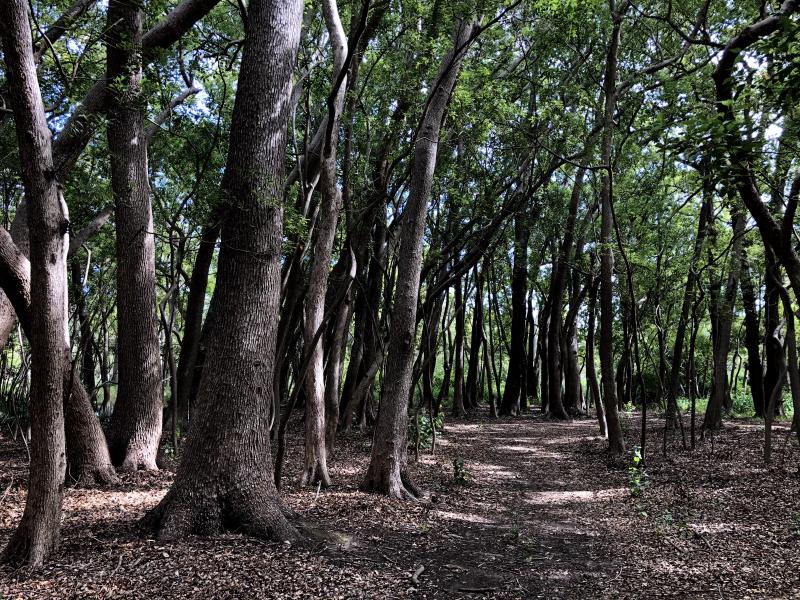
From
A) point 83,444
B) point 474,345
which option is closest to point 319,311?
point 83,444

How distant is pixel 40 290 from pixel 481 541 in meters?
4.65

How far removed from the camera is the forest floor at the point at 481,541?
4215 mm

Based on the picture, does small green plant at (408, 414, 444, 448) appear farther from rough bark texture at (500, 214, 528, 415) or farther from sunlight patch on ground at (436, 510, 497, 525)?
rough bark texture at (500, 214, 528, 415)

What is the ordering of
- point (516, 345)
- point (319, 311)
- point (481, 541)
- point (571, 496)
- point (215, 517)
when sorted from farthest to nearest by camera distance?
point (516, 345) → point (571, 496) → point (319, 311) → point (481, 541) → point (215, 517)

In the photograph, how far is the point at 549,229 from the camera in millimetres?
20344

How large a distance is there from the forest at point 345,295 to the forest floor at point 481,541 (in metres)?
0.04

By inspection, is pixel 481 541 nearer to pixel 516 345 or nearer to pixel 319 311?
pixel 319 311

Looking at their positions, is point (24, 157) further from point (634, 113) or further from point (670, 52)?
point (670, 52)

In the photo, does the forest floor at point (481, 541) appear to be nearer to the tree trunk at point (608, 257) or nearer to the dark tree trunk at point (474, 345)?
the tree trunk at point (608, 257)

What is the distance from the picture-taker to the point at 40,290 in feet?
13.5

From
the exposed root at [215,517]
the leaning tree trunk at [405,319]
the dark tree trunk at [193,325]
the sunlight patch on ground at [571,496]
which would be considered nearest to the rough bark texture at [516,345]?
the sunlight patch on ground at [571,496]

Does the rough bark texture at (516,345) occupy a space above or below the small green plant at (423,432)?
above

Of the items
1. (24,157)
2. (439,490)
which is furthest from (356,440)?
(24,157)

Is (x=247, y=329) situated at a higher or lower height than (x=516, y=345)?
lower
